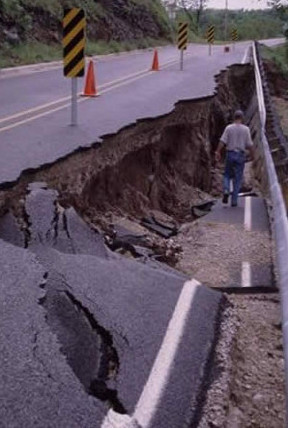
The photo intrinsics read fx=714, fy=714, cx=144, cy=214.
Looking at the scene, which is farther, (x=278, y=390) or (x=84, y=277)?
(x=84, y=277)

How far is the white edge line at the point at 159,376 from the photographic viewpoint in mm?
3873

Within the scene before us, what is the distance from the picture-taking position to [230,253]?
8289 millimetres

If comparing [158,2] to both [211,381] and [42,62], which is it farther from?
[211,381]

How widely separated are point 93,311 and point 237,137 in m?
7.04

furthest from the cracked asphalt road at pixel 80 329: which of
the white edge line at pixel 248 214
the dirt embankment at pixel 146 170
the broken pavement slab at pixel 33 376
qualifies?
the white edge line at pixel 248 214

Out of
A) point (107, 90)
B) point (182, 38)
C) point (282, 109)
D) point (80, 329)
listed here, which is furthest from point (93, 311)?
point (182, 38)

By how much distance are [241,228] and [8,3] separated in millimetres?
20238

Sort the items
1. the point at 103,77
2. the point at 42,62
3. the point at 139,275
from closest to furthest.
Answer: the point at 139,275 → the point at 103,77 → the point at 42,62

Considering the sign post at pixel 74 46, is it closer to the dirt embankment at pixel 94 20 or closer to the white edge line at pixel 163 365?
the white edge line at pixel 163 365

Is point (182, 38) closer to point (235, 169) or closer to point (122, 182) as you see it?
point (235, 169)

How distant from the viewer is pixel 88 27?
37719 mm

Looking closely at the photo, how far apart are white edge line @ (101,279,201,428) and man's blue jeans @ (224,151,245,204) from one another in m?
5.94

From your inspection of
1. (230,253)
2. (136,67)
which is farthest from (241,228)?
(136,67)

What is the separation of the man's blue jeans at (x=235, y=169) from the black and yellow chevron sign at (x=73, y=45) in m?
2.96
